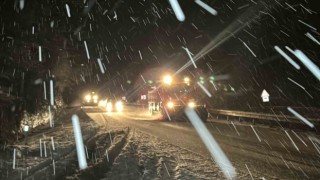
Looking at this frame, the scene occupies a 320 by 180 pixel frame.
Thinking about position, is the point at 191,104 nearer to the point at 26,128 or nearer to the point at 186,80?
the point at 186,80

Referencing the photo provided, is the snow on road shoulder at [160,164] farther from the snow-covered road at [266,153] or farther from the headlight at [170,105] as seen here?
the headlight at [170,105]

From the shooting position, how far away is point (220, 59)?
39.6 meters

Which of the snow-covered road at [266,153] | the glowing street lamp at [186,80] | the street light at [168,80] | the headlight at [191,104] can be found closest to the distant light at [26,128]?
the snow-covered road at [266,153]

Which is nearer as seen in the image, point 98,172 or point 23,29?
point 98,172

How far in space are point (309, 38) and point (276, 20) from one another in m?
2.77

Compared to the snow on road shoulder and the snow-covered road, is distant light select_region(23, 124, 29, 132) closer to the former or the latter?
the snow on road shoulder

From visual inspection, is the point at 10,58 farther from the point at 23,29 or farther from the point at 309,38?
the point at 309,38

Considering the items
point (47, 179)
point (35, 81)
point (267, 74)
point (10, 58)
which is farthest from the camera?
point (267, 74)

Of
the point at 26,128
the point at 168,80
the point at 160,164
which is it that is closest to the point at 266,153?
the point at 160,164

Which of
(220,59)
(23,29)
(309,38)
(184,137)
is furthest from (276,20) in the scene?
(23,29)

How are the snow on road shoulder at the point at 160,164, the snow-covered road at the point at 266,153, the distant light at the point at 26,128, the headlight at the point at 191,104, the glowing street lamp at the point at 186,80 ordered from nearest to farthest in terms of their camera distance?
the snow on road shoulder at the point at 160,164 → the snow-covered road at the point at 266,153 → the distant light at the point at 26,128 → the headlight at the point at 191,104 → the glowing street lamp at the point at 186,80

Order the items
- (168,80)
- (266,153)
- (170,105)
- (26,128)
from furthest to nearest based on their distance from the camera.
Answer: (168,80) < (170,105) < (26,128) < (266,153)

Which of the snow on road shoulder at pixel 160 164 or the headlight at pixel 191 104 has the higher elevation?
the headlight at pixel 191 104

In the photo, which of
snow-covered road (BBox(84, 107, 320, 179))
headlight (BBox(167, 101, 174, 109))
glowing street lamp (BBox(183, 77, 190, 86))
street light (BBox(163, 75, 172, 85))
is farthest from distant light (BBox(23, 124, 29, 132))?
glowing street lamp (BBox(183, 77, 190, 86))
